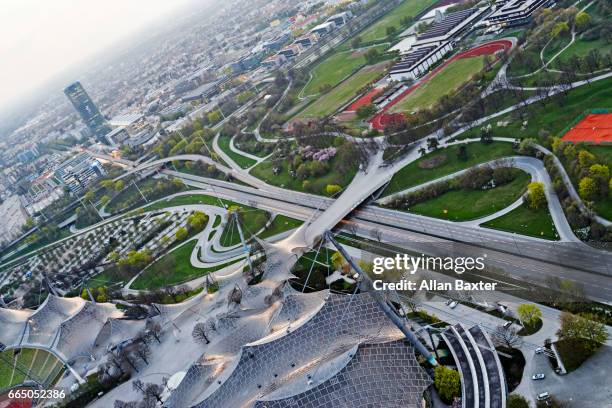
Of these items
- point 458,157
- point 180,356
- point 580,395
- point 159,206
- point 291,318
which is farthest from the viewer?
point 159,206

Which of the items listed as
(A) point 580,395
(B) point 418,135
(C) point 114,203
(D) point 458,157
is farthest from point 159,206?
(A) point 580,395

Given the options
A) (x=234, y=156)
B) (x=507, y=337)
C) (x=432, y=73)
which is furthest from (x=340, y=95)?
(x=507, y=337)

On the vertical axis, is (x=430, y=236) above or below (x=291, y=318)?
below

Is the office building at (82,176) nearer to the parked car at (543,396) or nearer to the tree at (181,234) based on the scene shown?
the tree at (181,234)

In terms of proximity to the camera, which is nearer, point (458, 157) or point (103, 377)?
point (103, 377)

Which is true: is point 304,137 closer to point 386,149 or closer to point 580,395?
point 386,149

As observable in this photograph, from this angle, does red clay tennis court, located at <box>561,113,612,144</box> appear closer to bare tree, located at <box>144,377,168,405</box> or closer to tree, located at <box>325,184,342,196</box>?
tree, located at <box>325,184,342,196</box>

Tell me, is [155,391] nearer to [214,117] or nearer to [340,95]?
[340,95]

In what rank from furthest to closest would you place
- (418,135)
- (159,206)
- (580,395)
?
(159,206)
(418,135)
(580,395)

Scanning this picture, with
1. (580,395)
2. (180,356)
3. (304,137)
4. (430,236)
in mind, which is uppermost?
(304,137)
